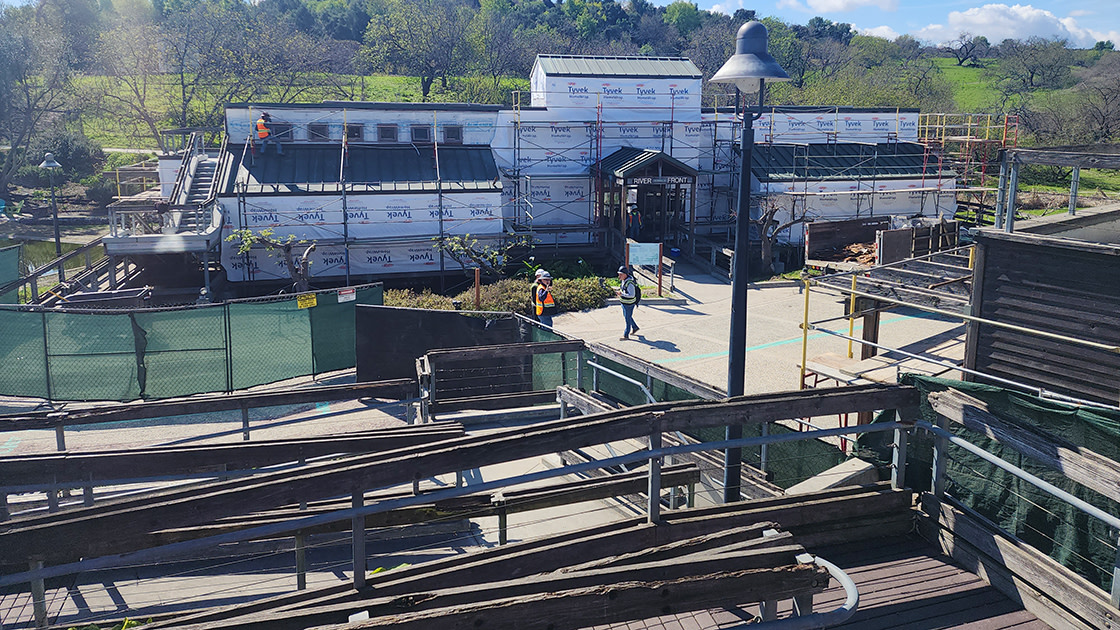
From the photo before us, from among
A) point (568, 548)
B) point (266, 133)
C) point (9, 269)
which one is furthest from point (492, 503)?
point (266, 133)

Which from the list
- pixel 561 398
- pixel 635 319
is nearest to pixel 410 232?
pixel 635 319

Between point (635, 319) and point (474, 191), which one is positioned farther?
point (474, 191)

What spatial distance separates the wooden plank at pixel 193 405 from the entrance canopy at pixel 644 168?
20180 millimetres

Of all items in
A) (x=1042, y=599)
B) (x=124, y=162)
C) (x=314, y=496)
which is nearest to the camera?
(x=314, y=496)

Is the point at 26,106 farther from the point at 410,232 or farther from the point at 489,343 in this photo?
the point at 489,343

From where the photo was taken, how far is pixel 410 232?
28.7m

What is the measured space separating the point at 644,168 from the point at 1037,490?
2544cm

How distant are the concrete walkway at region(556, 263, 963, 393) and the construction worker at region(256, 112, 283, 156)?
13.4m

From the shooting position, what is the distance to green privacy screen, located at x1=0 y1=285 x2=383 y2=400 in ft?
48.3

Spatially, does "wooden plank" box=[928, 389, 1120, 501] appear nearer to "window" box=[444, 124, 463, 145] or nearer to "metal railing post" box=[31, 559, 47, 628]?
"metal railing post" box=[31, 559, 47, 628]

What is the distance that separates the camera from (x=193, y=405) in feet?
29.3

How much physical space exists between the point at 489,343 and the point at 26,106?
53419 mm

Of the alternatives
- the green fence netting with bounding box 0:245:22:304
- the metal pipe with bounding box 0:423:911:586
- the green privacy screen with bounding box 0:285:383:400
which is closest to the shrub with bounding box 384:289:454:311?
the green privacy screen with bounding box 0:285:383:400

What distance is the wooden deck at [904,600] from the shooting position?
16.4 ft
